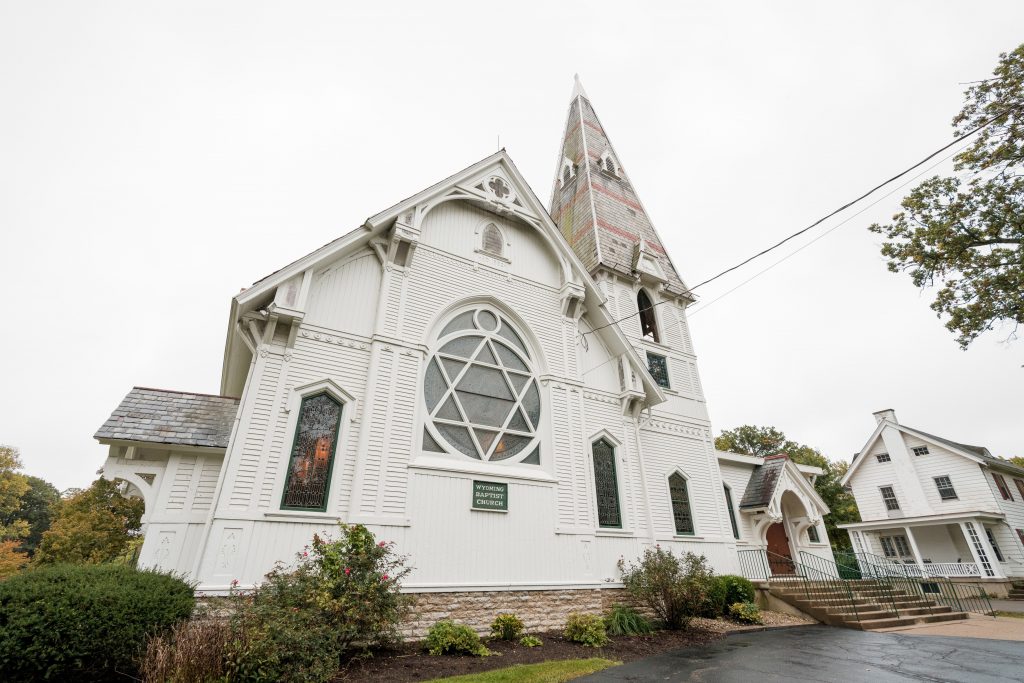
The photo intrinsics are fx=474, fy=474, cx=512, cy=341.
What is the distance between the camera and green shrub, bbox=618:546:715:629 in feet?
34.8

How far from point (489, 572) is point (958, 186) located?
16.6 m

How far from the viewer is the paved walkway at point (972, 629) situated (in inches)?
391

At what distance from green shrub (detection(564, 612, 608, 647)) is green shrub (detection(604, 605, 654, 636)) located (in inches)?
34.4

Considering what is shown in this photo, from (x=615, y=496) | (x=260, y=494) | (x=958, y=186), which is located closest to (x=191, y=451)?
(x=260, y=494)

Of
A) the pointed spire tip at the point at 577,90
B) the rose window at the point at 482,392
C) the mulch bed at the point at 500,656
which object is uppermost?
the pointed spire tip at the point at 577,90

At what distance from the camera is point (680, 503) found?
1409 cm

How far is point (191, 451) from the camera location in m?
8.61

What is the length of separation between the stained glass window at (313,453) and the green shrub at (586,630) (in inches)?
210

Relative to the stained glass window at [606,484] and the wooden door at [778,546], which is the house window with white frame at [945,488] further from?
the stained glass window at [606,484]

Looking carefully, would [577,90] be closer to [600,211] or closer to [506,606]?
[600,211]

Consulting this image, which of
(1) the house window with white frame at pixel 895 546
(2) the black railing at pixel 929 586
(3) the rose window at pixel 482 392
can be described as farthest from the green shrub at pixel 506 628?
(1) the house window with white frame at pixel 895 546

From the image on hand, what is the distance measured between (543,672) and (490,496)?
3793 millimetres

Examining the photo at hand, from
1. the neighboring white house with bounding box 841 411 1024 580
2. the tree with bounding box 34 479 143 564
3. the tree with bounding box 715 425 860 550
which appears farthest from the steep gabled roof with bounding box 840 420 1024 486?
the tree with bounding box 34 479 143 564

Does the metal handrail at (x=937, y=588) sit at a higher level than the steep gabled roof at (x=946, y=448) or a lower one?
lower
